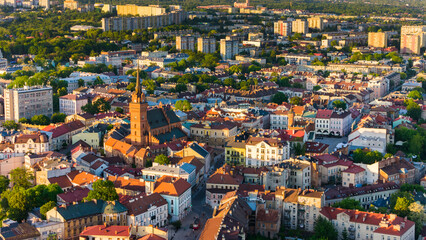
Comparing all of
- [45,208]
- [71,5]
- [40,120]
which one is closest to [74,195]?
[45,208]

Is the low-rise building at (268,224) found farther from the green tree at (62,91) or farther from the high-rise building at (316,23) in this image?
the high-rise building at (316,23)

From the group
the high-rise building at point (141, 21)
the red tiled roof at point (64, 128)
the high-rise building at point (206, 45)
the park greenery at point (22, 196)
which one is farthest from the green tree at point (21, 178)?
the high-rise building at point (141, 21)

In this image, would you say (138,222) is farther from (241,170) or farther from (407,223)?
(407,223)

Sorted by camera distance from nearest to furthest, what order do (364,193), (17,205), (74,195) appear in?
(17,205), (74,195), (364,193)

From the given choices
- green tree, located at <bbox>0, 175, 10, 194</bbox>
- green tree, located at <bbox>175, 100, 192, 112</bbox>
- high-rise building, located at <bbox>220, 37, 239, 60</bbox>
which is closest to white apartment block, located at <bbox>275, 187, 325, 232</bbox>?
green tree, located at <bbox>0, 175, 10, 194</bbox>

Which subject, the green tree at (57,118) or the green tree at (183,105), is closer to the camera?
the green tree at (57,118)

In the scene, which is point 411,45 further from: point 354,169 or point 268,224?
point 268,224

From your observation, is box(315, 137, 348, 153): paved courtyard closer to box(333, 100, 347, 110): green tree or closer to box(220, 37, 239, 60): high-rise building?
box(333, 100, 347, 110): green tree

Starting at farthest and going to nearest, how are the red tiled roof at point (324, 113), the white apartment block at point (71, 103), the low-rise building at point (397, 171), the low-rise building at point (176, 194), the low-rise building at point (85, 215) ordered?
the white apartment block at point (71, 103)
the red tiled roof at point (324, 113)
the low-rise building at point (397, 171)
the low-rise building at point (176, 194)
the low-rise building at point (85, 215)
